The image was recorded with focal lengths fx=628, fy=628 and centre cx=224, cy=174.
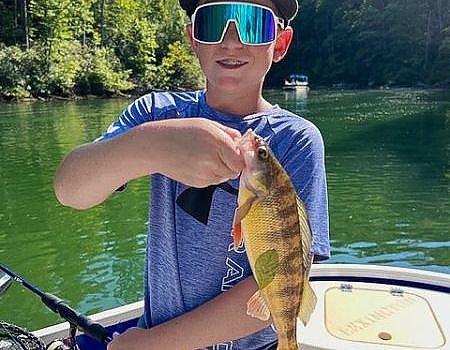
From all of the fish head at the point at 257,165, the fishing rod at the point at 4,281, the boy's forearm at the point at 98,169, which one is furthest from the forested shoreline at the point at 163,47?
the fish head at the point at 257,165

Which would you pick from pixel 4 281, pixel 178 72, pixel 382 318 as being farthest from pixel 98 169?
pixel 178 72

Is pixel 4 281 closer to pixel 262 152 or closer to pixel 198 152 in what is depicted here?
pixel 198 152

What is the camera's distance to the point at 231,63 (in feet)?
5.68

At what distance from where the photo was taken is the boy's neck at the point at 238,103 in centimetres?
182

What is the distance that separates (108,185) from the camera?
5.39 feet

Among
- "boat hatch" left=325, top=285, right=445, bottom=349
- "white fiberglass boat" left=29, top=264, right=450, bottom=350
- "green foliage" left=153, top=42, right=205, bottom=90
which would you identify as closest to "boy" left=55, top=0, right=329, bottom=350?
"white fiberglass boat" left=29, top=264, right=450, bottom=350

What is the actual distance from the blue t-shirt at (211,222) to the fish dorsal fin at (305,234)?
0.19 metres

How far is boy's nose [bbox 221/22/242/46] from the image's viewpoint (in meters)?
1.67

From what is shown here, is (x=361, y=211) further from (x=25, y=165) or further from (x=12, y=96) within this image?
(x=12, y=96)

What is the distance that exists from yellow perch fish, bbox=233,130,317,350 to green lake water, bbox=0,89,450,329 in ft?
17.8

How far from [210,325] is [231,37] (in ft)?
2.54

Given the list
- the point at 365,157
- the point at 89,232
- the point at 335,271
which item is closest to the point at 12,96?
the point at 365,157

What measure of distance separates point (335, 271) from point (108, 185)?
2.68m

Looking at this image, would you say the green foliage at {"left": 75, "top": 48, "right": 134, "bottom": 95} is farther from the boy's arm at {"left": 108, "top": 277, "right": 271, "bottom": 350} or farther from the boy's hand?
the boy's hand
